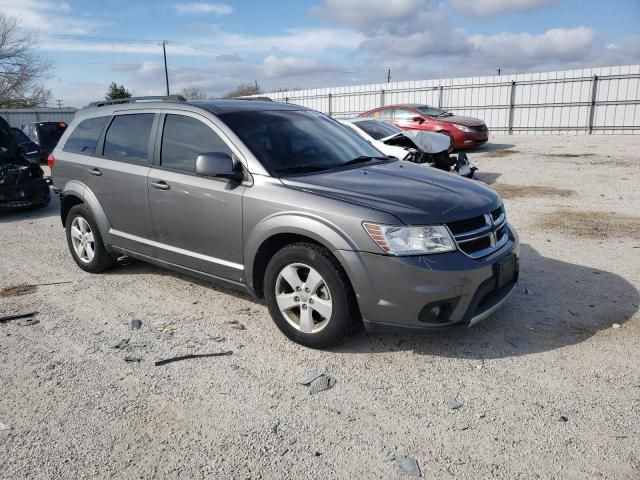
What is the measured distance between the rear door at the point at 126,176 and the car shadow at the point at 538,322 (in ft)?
7.54

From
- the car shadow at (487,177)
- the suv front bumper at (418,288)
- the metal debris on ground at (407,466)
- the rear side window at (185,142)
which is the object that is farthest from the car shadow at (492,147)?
the metal debris on ground at (407,466)

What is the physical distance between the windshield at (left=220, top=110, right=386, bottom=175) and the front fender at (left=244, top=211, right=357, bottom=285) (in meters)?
0.44

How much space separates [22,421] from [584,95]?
2343cm

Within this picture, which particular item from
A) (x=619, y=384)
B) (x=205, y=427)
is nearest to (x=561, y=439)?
(x=619, y=384)

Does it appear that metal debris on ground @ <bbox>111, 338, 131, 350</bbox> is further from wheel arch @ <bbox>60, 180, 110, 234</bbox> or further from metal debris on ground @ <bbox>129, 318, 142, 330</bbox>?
wheel arch @ <bbox>60, 180, 110, 234</bbox>

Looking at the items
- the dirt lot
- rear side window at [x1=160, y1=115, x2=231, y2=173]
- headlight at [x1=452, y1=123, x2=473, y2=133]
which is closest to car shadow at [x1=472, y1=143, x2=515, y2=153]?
headlight at [x1=452, y1=123, x2=473, y2=133]

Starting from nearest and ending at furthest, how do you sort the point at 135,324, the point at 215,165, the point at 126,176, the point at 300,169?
the point at 215,165
the point at 300,169
the point at 135,324
the point at 126,176

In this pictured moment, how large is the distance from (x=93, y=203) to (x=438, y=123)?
42.2 ft

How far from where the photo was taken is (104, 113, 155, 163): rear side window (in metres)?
4.82

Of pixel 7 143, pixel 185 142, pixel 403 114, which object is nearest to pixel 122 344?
pixel 185 142

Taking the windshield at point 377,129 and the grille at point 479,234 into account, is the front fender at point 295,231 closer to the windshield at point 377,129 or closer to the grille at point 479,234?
the grille at point 479,234

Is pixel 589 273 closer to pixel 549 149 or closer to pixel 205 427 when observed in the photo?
pixel 205 427

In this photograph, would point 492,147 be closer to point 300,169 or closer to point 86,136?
point 86,136

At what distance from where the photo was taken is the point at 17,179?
356 inches
